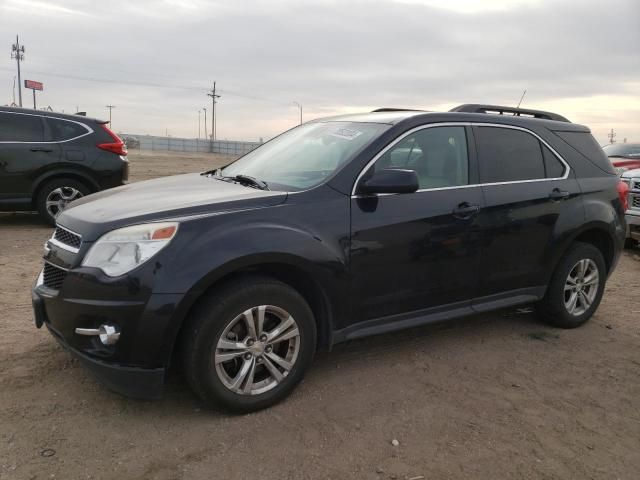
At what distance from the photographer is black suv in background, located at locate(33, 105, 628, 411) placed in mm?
2787

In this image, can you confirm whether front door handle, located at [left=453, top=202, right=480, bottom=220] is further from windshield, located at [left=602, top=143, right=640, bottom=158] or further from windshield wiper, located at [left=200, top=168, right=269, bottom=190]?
windshield, located at [left=602, top=143, right=640, bottom=158]

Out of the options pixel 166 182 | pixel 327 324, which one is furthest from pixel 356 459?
pixel 166 182

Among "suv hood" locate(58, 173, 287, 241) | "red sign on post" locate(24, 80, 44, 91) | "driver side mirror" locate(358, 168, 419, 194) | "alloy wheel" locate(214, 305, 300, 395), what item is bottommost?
"alloy wheel" locate(214, 305, 300, 395)

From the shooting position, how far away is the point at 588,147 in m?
4.68

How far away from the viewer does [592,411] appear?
10.8 feet

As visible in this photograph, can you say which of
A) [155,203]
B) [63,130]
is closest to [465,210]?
[155,203]

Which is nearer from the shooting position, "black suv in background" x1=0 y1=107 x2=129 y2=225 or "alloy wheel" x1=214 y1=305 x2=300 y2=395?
"alloy wheel" x1=214 y1=305 x2=300 y2=395

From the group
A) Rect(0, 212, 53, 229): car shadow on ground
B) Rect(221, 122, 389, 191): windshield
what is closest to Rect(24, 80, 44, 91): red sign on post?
Rect(0, 212, 53, 229): car shadow on ground

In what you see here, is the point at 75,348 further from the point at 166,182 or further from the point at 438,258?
the point at 438,258

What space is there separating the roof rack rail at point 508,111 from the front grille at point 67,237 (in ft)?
9.09

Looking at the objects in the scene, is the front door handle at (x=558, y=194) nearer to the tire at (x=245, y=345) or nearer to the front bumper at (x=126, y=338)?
the tire at (x=245, y=345)

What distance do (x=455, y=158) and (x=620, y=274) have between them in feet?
13.7

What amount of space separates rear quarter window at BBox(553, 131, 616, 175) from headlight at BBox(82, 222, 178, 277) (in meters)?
3.35

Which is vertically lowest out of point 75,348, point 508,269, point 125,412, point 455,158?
point 125,412
